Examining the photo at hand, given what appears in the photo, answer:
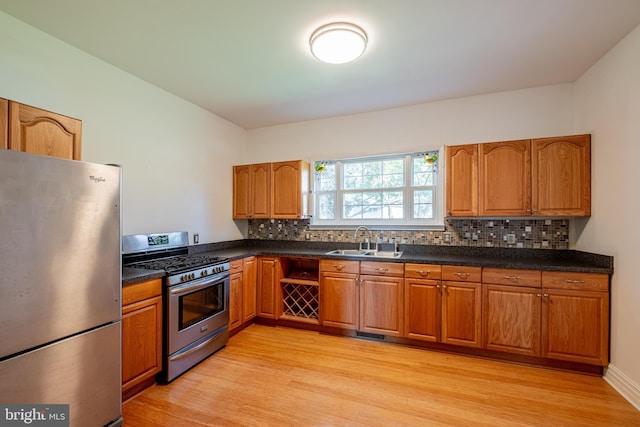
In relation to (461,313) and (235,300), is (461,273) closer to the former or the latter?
(461,313)

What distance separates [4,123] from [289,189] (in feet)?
8.55

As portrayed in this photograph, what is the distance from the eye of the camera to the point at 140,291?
2074 millimetres

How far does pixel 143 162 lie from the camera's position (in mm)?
2799

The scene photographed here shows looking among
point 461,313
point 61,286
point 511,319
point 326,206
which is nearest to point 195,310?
point 61,286

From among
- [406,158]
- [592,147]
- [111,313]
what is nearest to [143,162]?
[111,313]

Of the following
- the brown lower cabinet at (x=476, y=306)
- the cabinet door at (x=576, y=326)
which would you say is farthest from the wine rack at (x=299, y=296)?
the cabinet door at (x=576, y=326)

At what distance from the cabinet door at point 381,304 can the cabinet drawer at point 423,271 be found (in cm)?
12

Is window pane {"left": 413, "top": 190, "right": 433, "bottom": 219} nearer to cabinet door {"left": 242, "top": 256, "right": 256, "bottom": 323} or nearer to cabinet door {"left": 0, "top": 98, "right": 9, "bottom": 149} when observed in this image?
cabinet door {"left": 242, "top": 256, "right": 256, "bottom": 323}

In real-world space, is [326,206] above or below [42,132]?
below

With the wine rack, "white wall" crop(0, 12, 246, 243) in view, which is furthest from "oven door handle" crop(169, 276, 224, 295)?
the wine rack

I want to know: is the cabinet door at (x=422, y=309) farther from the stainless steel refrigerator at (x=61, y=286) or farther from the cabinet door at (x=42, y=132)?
the cabinet door at (x=42, y=132)

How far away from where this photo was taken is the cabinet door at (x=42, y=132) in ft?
5.26

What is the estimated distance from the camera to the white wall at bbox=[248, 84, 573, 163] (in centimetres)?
293

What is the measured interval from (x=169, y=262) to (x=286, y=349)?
145 cm
